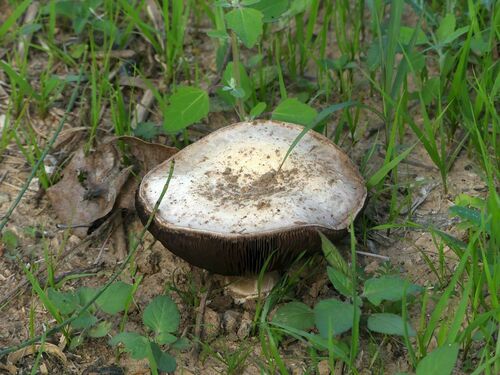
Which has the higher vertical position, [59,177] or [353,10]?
[353,10]

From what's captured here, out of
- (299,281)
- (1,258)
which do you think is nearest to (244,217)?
(299,281)

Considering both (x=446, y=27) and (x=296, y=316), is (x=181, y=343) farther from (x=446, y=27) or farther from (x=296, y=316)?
(x=446, y=27)

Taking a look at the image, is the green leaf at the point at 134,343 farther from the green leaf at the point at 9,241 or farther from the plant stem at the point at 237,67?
the plant stem at the point at 237,67

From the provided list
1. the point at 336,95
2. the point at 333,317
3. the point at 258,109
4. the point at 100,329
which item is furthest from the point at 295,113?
the point at 100,329

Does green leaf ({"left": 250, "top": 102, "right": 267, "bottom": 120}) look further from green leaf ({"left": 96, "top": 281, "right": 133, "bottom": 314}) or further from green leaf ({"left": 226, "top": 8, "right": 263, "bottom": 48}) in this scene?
green leaf ({"left": 96, "top": 281, "right": 133, "bottom": 314})

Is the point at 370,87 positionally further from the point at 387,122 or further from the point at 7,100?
the point at 7,100

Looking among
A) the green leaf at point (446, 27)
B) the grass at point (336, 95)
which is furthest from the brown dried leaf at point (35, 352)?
the green leaf at point (446, 27)
